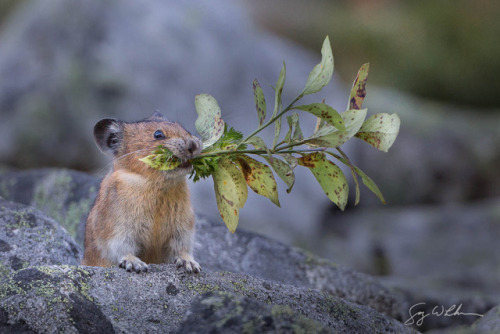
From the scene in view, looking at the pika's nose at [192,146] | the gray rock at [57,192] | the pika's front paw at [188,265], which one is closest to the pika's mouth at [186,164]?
the pika's nose at [192,146]

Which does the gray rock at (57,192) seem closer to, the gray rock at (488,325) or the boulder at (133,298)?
the boulder at (133,298)

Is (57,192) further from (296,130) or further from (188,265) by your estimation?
(296,130)

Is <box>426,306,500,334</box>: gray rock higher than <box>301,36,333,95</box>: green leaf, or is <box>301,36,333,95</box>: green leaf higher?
<box>301,36,333,95</box>: green leaf

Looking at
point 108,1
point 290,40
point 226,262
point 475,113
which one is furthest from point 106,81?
point 475,113

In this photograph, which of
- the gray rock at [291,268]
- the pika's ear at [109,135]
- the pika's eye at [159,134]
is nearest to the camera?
the pika's eye at [159,134]

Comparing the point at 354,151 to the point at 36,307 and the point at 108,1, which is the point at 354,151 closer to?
the point at 108,1

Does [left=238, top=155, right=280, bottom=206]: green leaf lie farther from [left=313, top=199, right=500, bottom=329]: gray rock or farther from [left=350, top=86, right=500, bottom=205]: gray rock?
[left=350, top=86, right=500, bottom=205]: gray rock

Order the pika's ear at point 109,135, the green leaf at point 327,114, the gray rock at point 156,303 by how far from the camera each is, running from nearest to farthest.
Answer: the gray rock at point 156,303, the green leaf at point 327,114, the pika's ear at point 109,135

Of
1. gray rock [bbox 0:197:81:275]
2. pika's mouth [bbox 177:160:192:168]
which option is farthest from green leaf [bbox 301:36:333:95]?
gray rock [bbox 0:197:81:275]
